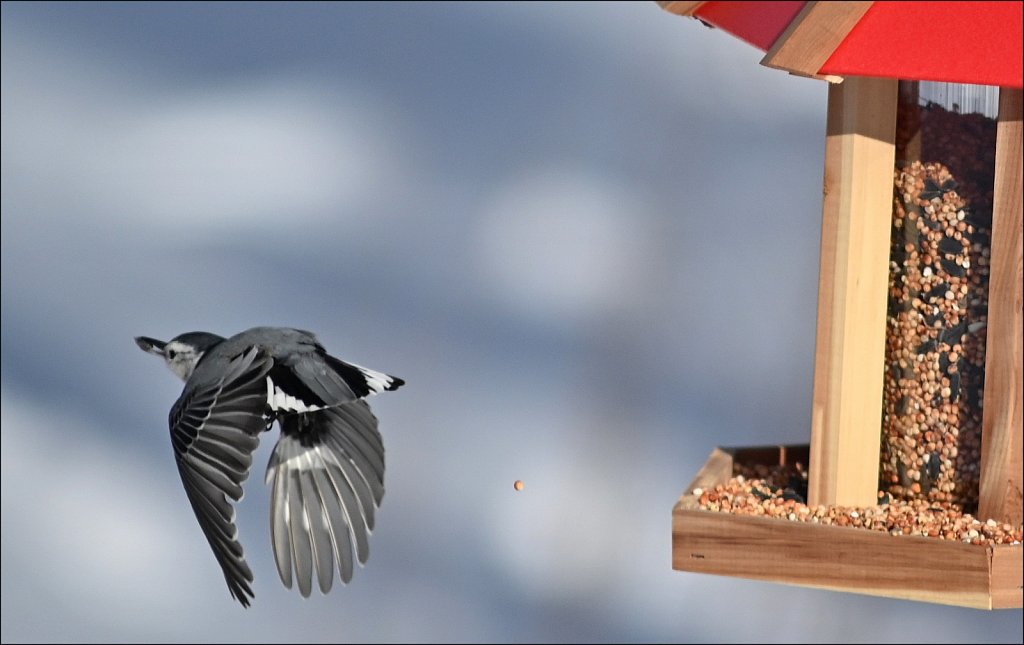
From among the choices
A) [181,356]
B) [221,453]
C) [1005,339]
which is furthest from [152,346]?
[1005,339]

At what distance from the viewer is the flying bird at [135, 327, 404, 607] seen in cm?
147

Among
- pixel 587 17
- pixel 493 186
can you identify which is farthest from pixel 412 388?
pixel 587 17

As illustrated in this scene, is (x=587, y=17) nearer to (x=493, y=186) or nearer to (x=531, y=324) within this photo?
(x=493, y=186)

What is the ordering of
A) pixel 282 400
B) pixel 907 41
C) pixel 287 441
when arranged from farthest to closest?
pixel 287 441 → pixel 282 400 → pixel 907 41

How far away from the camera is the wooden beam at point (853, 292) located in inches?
56.1

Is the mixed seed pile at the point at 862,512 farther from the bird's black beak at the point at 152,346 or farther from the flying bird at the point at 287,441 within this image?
the bird's black beak at the point at 152,346

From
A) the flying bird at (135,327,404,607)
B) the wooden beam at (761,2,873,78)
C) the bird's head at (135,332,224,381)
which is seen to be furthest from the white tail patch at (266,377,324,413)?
the wooden beam at (761,2,873,78)

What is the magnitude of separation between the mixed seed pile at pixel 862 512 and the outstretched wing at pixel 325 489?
1.68 feet

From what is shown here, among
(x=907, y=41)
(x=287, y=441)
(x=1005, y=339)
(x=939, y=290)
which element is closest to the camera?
(x=907, y=41)

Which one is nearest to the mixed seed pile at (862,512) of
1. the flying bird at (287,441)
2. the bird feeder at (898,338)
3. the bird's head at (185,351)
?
the bird feeder at (898,338)

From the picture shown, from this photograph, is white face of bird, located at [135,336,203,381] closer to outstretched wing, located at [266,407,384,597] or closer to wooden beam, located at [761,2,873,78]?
outstretched wing, located at [266,407,384,597]

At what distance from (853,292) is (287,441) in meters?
0.84

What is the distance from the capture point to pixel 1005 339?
1.35m

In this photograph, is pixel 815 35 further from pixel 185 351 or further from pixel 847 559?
pixel 185 351
